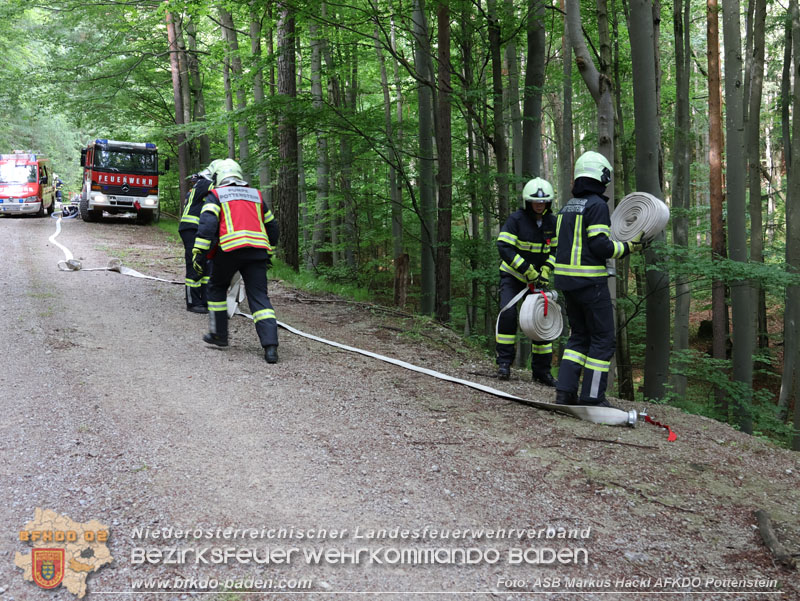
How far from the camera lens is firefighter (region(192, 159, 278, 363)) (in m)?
6.12

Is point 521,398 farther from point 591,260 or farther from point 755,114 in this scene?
point 755,114

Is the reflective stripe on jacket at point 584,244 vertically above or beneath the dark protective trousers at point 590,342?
above

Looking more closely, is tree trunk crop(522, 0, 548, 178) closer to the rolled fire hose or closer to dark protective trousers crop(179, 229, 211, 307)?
the rolled fire hose

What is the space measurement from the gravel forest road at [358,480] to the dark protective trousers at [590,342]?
399mm

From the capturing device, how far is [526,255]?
20.4 ft

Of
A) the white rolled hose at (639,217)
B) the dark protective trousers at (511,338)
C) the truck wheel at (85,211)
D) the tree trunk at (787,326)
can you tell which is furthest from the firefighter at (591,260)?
the truck wheel at (85,211)

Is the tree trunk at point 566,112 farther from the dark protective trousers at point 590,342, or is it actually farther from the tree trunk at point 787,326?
the dark protective trousers at point 590,342

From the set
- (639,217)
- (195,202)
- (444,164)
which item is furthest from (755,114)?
(195,202)

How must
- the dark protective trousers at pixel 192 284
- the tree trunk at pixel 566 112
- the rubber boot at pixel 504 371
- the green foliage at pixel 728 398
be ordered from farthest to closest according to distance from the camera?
the tree trunk at pixel 566 112 < the green foliage at pixel 728 398 < the dark protective trousers at pixel 192 284 < the rubber boot at pixel 504 371

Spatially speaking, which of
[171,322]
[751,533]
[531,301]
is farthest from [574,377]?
[171,322]

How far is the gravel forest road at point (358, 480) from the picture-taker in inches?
107

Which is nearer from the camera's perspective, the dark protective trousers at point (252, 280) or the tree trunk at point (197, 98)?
the dark protective trousers at point (252, 280)

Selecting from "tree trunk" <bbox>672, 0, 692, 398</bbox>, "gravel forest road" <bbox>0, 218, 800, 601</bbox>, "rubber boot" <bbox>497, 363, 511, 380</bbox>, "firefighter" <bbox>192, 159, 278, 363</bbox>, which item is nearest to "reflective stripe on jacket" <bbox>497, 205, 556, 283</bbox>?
"rubber boot" <bbox>497, 363, 511, 380</bbox>

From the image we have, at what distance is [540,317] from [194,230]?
4.73m
